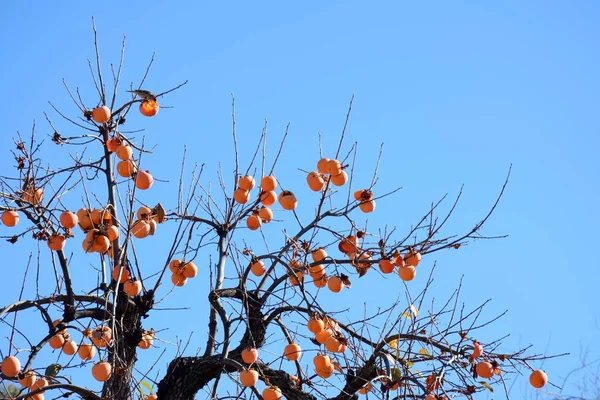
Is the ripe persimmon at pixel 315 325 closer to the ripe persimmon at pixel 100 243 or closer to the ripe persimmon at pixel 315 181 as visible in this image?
the ripe persimmon at pixel 315 181

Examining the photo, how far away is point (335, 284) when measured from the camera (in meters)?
4.64

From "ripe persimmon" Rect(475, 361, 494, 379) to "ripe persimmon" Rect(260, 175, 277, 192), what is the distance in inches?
58.0

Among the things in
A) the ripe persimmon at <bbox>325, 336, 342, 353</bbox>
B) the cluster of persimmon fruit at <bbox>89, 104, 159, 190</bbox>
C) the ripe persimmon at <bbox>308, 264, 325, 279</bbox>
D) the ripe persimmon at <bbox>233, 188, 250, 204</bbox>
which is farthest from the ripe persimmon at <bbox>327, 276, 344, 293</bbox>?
the cluster of persimmon fruit at <bbox>89, 104, 159, 190</bbox>

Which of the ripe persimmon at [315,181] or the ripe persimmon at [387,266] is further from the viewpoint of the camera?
the ripe persimmon at [315,181]

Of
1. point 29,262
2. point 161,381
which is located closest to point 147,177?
point 29,262

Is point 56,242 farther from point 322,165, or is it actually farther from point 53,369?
point 322,165

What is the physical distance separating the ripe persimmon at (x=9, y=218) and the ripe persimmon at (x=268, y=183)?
134 cm

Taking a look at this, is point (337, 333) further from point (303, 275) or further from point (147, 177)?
point (147, 177)

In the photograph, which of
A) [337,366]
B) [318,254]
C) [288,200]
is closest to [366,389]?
[337,366]

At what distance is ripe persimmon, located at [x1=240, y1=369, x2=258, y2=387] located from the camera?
4270mm

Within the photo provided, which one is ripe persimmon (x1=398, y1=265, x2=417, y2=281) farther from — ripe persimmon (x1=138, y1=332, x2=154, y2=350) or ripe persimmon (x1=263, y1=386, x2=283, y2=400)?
ripe persimmon (x1=138, y1=332, x2=154, y2=350)

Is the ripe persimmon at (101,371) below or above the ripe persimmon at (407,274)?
below

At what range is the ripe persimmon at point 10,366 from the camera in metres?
4.44

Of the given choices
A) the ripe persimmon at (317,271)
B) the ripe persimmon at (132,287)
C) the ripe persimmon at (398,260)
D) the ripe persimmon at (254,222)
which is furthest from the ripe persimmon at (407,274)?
the ripe persimmon at (132,287)
